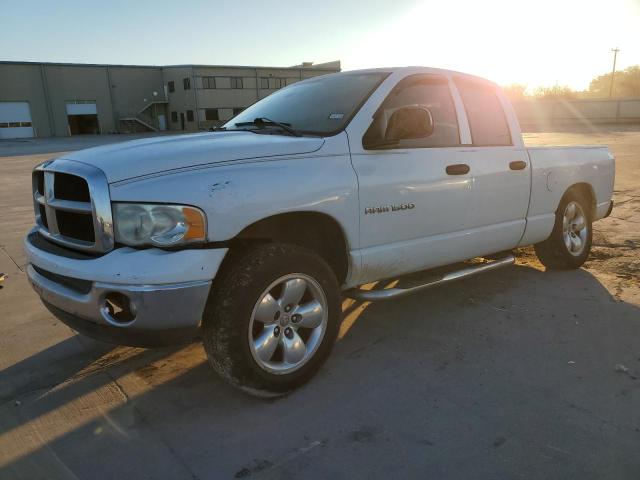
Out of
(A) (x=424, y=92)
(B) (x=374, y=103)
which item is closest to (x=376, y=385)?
(B) (x=374, y=103)

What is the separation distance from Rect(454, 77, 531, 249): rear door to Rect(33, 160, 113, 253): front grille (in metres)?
2.70

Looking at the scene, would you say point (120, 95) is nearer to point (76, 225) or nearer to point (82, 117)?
point (82, 117)

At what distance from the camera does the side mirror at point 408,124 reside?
11.3 feet

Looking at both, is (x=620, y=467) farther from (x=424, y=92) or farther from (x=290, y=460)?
(x=424, y=92)

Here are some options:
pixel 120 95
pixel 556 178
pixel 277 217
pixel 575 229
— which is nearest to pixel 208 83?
pixel 120 95

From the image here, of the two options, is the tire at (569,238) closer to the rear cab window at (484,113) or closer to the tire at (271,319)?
the rear cab window at (484,113)

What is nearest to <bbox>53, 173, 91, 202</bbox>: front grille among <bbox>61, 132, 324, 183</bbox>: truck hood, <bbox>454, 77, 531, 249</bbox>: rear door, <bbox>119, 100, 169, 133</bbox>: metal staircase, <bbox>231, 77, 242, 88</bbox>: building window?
<bbox>61, 132, 324, 183</bbox>: truck hood

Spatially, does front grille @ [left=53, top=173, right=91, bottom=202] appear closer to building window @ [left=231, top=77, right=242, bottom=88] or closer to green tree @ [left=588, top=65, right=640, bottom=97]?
building window @ [left=231, top=77, right=242, bottom=88]

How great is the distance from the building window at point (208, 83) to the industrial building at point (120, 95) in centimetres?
10

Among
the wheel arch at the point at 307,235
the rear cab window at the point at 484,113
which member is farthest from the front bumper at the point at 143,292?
the rear cab window at the point at 484,113

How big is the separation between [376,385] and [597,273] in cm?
334

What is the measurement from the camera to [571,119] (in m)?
47.0

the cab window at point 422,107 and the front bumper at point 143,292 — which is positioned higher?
the cab window at point 422,107

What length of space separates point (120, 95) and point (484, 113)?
58463 millimetres
